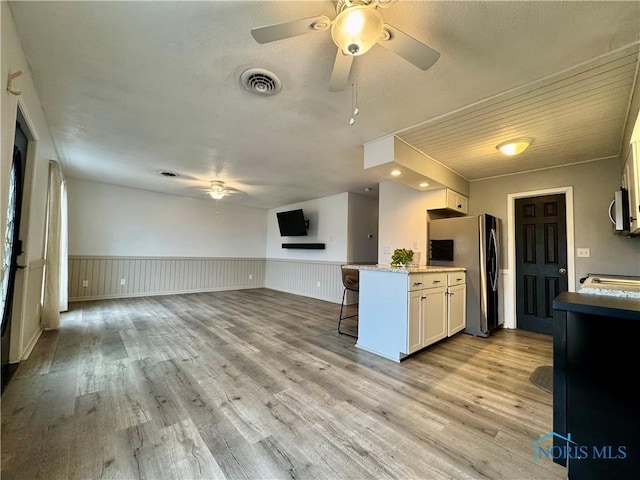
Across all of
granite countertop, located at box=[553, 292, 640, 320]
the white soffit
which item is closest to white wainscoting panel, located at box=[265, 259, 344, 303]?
the white soffit

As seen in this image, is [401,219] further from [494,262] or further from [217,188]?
[217,188]

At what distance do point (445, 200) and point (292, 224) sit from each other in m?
3.64

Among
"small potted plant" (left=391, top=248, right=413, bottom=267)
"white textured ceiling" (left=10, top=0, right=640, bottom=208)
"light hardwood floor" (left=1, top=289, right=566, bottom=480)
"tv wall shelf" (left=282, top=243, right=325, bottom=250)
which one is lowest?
"light hardwood floor" (left=1, top=289, right=566, bottom=480)

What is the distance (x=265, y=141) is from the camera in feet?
9.80

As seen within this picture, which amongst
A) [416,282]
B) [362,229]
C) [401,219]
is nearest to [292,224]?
[362,229]

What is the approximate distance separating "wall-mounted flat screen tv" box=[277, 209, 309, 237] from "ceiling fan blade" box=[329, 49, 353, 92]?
4544 millimetres

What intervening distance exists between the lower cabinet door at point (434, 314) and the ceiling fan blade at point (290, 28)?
237cm

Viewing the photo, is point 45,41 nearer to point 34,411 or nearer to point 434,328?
point 34,411

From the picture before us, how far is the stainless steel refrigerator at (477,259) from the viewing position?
3.32 metres

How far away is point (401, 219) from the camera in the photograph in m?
4.19

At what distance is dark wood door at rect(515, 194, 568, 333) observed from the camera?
3.40 meters

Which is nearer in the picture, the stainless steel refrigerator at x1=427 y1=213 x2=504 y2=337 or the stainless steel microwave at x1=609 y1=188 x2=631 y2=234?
the stainless steel microwave at x1=609 y1=188 x2=631 y2=234

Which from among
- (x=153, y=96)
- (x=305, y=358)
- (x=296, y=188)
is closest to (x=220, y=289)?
(x=296, y=188)

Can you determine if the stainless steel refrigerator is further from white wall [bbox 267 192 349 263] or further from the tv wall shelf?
the tv wall shelf
